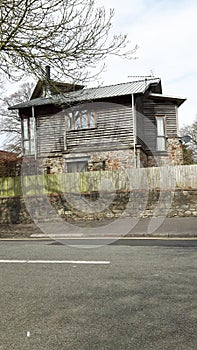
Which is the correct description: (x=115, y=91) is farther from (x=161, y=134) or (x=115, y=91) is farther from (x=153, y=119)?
(x=161, y=134)

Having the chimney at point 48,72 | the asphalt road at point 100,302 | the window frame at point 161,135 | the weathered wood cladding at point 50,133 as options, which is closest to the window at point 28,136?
the weathered wood cladding at point 50,133

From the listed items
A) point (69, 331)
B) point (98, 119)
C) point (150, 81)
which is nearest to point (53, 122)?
point (98, 119)

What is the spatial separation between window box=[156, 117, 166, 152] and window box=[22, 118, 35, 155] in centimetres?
885

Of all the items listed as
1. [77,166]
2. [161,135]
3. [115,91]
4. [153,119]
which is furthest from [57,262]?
[153,119]

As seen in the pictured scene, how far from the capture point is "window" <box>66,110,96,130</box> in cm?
2289

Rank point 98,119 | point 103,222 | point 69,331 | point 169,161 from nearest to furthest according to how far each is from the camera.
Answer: point 69,331
point 103,222
point 98,119
point 169,161

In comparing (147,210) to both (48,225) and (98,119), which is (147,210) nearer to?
(48,225)

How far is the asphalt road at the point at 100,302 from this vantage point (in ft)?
11.1

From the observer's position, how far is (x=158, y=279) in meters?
5.50

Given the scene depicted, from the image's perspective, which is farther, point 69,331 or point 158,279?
point 158,279

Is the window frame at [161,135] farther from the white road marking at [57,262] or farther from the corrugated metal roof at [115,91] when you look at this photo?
the white road marking at [57,262]

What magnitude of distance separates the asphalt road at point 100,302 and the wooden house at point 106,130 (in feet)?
48.6

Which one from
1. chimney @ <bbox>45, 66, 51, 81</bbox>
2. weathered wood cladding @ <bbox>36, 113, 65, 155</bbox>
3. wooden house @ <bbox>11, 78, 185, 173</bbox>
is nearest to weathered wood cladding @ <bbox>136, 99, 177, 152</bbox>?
wooden house @ <bbox>11, 78, 185, 173</bbox>

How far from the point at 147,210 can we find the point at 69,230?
11.2 ft
